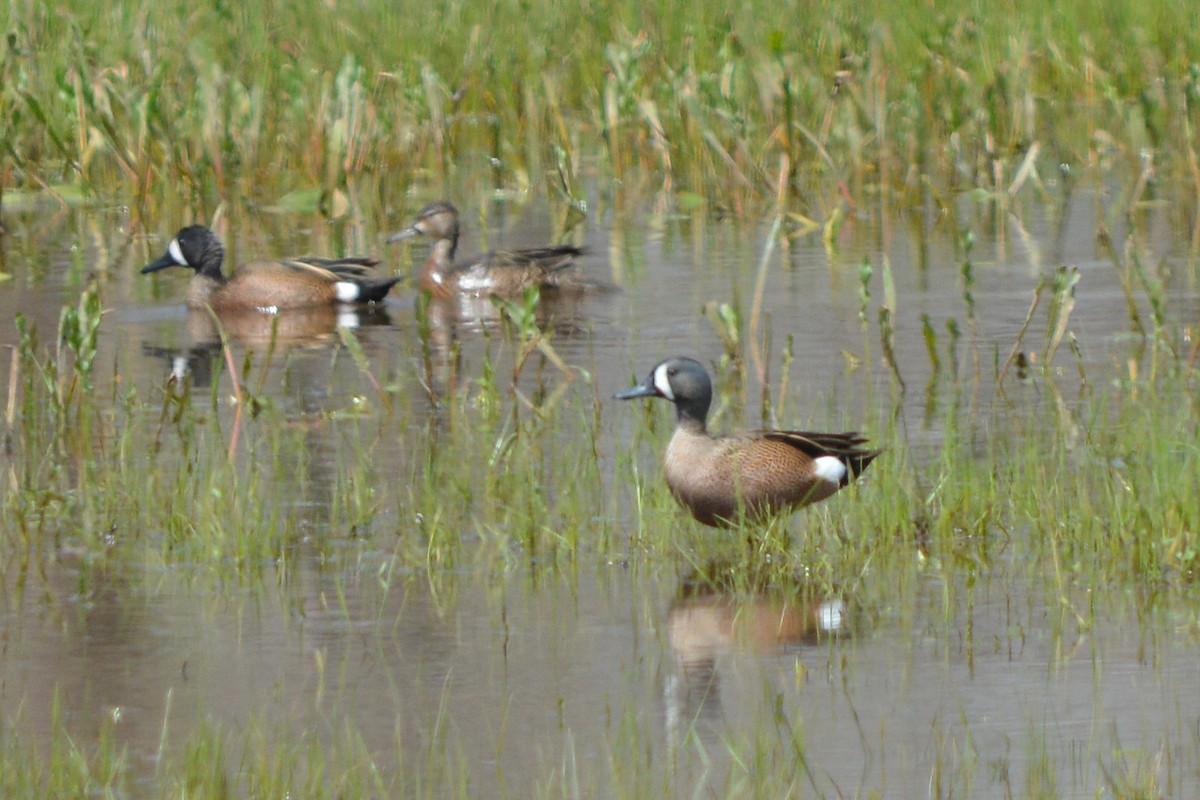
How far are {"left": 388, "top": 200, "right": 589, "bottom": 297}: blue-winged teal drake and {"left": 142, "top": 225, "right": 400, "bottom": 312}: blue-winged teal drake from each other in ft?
1.04

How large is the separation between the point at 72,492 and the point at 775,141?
8.08 metres

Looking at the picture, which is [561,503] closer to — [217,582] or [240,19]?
[217,582]

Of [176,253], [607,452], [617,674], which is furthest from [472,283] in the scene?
[617,674]

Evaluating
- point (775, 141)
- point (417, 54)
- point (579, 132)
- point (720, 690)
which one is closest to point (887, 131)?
point (775, 141)

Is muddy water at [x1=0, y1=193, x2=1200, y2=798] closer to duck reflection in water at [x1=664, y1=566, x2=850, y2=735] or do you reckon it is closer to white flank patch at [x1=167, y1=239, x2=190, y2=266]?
duck reflection in water at [x1=664, y1=566, x2=850, y2=735]

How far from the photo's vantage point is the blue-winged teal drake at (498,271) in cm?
1083

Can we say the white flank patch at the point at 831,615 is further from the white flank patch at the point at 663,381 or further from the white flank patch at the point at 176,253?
the white flank patch at the point at 176,253

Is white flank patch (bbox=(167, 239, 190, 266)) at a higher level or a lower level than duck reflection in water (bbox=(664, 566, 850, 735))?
higher

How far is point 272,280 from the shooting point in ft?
36.2

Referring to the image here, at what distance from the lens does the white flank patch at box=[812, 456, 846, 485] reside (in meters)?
5.95

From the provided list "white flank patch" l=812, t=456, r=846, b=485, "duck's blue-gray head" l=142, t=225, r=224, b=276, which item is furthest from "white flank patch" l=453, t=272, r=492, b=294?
"white flank patch" l=812, t=456, r=846, b=485

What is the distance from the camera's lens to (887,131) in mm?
13922

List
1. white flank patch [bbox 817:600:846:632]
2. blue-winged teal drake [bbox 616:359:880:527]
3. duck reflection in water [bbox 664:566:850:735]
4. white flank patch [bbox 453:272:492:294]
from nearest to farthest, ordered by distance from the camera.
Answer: duck reflection in water [bbox 664:566:850:735], white flank patch [bbox 817:600:846:632], blue-winged teal drake [bbox 616:359:880:527], white flank patch [bbox 453:272:492:294]

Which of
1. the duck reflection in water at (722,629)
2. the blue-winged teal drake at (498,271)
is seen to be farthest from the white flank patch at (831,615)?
the blue-winged teal drake at (498,271)
